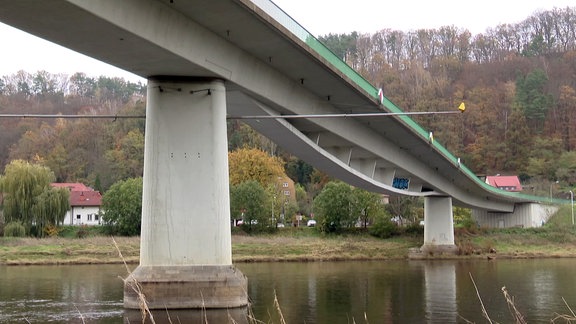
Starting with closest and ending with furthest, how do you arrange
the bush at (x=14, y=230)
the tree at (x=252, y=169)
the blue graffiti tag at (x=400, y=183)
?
the blue graffiti tag at (x=400, y=183)
the bush at (x=14, y=230)
the tree at (x=252, y=169)

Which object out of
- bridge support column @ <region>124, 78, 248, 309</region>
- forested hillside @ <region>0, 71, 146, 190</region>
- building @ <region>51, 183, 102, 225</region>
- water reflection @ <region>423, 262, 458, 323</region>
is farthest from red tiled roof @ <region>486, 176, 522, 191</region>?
bridge support column @ <region>124, 78, 248, 309</region>

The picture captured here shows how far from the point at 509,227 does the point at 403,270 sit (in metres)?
32.7

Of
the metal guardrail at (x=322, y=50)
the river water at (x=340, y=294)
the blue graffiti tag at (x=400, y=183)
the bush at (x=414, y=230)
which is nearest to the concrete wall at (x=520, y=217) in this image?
the bush at (x=414, y=230)

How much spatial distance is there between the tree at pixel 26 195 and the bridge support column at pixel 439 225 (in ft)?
108

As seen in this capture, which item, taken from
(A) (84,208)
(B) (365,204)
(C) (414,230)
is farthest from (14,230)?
(C) (414,230)

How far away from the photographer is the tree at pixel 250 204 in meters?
72.2

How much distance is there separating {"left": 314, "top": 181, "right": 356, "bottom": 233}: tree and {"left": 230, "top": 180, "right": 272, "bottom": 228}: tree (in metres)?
5.19

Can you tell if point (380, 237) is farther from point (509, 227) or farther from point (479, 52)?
point (479, 52)

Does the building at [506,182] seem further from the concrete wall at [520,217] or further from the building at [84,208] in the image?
the building at [84,208]

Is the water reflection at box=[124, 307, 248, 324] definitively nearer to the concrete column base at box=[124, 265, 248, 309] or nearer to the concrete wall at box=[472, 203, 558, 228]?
the concrete column base at box=[124, 265, 248, 309]

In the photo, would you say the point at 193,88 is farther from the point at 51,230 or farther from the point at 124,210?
the point at 124,210

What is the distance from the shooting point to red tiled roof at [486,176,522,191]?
9862cm

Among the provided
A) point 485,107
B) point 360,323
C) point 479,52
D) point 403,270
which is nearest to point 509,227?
point 403,270

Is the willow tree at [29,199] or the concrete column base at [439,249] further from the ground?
the willow tree at [29,199]
